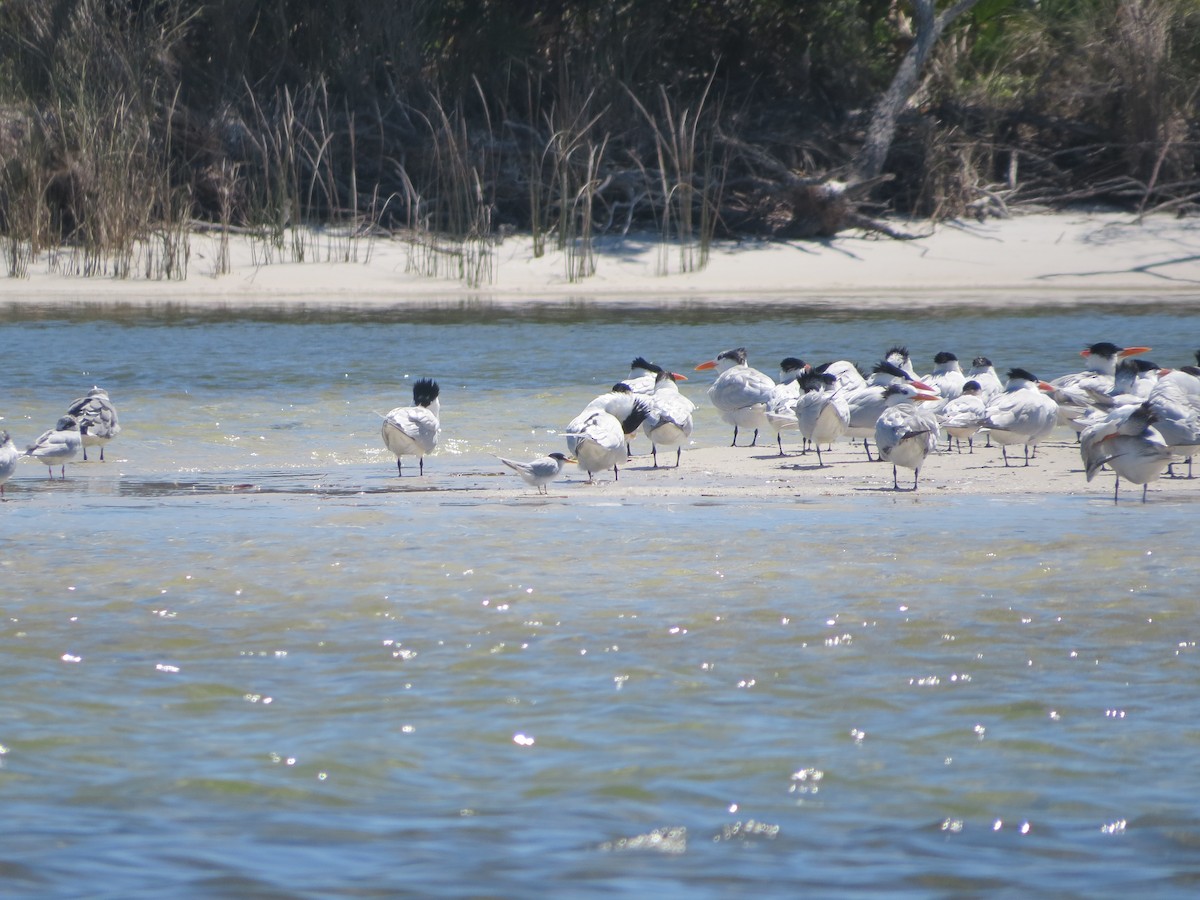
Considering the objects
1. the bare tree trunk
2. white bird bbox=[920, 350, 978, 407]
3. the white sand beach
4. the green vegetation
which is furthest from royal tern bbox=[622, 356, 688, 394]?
the bare tree trunk

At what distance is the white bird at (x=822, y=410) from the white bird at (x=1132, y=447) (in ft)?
5.41

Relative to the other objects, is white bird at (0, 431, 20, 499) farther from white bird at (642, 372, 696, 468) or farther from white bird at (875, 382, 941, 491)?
white bird at (875, 382, 941, 491)

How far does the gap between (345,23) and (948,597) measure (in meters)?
21.0

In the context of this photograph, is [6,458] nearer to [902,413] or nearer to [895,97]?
[902,413]

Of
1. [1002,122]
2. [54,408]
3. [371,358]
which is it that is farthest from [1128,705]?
[1002,122]

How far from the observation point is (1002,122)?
81.8ft

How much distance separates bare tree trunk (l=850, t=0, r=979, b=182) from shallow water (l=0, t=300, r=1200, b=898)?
15.9 metres

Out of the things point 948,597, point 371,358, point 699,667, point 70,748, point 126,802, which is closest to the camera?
point 126,802

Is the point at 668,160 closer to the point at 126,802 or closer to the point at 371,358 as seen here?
the point at 371,358

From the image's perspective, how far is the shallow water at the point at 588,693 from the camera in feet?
11.3

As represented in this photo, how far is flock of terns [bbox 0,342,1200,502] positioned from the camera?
786cm

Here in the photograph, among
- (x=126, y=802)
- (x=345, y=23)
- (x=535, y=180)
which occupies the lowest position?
(x=126, y=802)

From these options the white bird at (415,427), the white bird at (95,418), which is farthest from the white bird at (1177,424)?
the white bird at (95,418)

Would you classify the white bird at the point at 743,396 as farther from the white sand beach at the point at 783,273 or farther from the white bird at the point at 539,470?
the white sand beach at the point at 783,273
